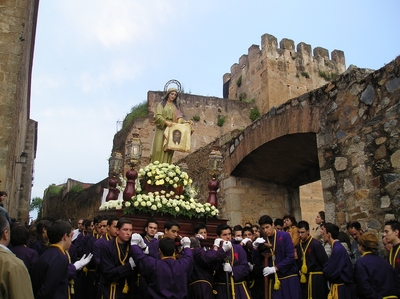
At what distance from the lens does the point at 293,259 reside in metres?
6.02

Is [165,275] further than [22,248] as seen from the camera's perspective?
Yes

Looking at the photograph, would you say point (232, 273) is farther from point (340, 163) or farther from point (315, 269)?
point (340, 163)

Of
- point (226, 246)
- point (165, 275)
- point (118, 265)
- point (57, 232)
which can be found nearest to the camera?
point (57, 232)

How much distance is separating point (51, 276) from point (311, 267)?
3.76 metres

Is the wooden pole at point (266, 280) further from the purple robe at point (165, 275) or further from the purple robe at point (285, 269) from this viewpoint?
the purple robe at point (165, 275)

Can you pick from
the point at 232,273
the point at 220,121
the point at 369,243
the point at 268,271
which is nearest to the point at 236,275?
the point at 232,273

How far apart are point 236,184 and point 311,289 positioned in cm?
588

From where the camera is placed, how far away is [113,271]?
16.8ft

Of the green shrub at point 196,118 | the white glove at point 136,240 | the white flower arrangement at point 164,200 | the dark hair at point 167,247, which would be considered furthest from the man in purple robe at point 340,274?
the green shrub at point 196,118

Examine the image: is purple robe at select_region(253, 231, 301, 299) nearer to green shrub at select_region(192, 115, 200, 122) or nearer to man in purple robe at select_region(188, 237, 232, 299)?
man in purple robe at select_region(188, 237, 232, 299)

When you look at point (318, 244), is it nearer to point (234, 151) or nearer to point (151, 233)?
point (151, 233)

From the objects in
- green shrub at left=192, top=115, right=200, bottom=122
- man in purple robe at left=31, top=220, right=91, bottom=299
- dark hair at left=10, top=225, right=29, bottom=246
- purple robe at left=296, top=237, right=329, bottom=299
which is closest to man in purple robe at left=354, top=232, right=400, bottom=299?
purple robe at left=296, top=237, right=329, bottom=299

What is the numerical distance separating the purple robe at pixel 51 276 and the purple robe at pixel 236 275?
243 centimetres

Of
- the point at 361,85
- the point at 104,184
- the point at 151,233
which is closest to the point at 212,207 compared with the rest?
the point at 151,233
